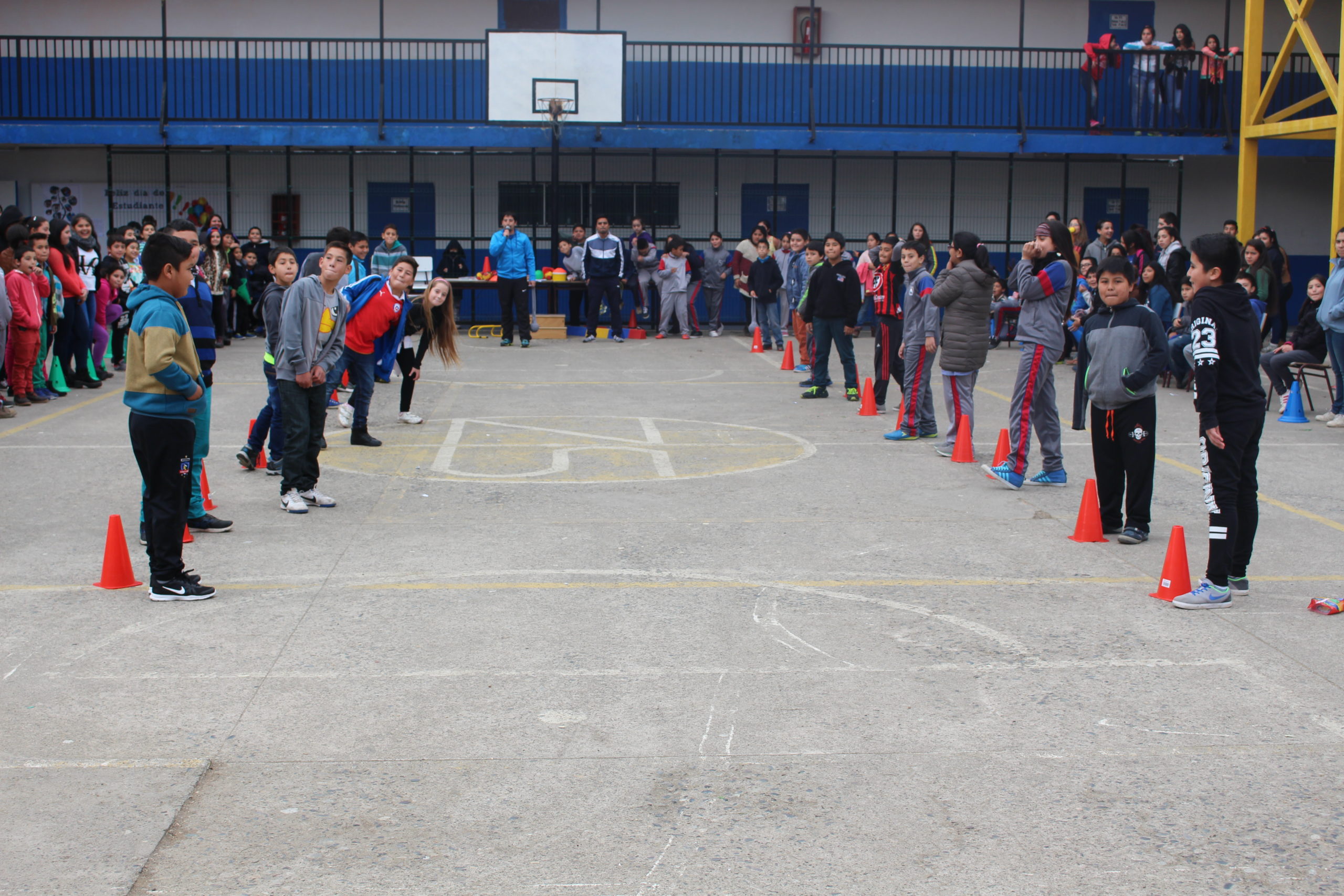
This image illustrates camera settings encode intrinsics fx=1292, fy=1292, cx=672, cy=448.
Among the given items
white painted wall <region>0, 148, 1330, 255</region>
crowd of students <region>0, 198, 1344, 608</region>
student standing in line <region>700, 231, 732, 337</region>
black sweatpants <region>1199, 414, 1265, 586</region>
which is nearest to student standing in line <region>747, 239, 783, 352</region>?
crowd of students <region>0, 198, 1344, 608</region>

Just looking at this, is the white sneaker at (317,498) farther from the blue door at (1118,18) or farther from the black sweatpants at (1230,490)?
the blue door at (1118,18)

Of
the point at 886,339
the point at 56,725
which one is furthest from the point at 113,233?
the point at 56,725

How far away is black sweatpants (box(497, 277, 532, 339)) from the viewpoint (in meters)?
21.2

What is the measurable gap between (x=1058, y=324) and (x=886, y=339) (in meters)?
3.98

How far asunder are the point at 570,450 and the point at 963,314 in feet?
11.5

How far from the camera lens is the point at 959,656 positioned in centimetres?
571

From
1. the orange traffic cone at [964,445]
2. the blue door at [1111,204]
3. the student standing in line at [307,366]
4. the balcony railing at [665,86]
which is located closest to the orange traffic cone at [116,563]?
the student standing in line at [307,366]

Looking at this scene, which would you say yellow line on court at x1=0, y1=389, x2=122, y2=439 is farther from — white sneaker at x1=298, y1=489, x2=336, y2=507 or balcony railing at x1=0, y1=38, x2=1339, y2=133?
balcony railing at x1=0, y1=38, x2=1339, y2=133

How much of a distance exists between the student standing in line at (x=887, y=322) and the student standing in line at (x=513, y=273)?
822cm

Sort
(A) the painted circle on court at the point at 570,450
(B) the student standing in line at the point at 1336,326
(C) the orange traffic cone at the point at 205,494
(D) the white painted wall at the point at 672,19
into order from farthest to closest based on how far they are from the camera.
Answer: (D) the white painted wall at the point at 672,19, (B) the student standing in line at the point at 1336,326, (A) the painted circle on court at the point at 570,450, (C) the orange traffic cone at the point at 205,494

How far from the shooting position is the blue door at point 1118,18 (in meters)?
28.5

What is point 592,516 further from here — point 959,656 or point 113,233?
point 113,233

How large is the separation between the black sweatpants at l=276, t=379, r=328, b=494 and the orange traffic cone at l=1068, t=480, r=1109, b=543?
4.99 metres

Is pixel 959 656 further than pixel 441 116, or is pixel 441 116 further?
pixel 441 116
